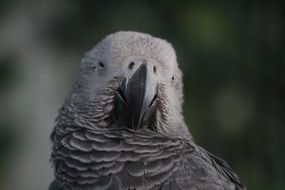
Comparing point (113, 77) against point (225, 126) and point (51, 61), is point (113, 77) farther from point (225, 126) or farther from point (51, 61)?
point (51, 61)

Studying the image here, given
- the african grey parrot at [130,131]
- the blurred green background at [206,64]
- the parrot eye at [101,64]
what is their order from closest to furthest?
the african grey parrot at [130,131] < the parrot eye at [101,64] < the blurred green background at [206,64]

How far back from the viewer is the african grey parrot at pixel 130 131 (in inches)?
69.1

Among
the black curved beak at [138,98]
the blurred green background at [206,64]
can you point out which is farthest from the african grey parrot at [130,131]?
the blurred green background at [206,64]

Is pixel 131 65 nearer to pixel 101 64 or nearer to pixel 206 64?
pixel 101 64

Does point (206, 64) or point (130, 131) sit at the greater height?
point (206, 64)

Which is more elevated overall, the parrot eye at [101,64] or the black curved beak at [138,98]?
the parrot eye at [101,64]

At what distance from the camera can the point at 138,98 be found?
5.77ft

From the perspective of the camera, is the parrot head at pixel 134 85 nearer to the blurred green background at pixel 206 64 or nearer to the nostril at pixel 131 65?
the nostril at pixel 131 65

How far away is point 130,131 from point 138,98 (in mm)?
102

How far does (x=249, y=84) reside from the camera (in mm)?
3148

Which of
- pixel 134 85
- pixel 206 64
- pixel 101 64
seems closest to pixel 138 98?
pixel 134 85

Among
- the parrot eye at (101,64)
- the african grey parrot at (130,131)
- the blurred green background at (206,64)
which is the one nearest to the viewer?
the african grey parrot at (130,131)

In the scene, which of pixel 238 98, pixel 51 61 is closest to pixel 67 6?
pixel 51 61

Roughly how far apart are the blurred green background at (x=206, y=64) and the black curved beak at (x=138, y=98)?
1.19 meters
